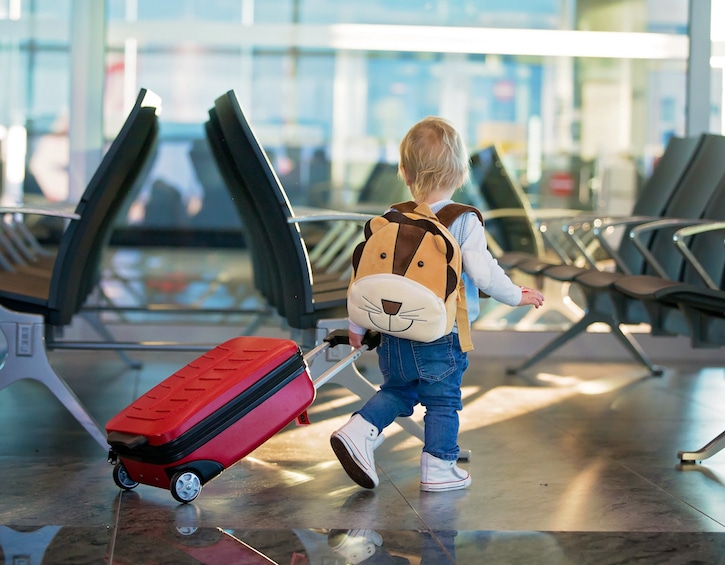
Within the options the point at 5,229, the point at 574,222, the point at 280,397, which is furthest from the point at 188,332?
the point at 280,397

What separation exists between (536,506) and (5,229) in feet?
10.6

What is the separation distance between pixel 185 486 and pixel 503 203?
348 centimetres

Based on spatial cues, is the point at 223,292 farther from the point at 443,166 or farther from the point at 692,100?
the point at 443,166

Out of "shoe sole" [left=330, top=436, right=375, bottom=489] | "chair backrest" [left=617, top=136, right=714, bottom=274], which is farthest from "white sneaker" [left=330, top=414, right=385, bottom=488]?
"chair backrest" [left=617, top=136, right=714, bottom=274]

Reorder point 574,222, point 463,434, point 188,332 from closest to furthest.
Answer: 1. point 463,434
2. point 574,222
3. point 188,332

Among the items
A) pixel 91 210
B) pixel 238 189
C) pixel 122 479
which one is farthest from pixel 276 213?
pixel 122 479

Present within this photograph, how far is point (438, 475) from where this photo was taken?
9.26ft

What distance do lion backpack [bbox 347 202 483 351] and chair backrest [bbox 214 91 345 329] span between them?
0.50 meters

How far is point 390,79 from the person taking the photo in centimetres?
592

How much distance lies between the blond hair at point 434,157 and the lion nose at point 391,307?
0.41 metres

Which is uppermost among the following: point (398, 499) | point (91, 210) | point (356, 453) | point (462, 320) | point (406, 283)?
point (91, 210)

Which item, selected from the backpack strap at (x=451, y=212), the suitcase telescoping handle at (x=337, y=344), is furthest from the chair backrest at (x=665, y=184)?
the suitcase telescoping handle at (x=337, y=344)

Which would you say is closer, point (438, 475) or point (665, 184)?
point (438, 475)

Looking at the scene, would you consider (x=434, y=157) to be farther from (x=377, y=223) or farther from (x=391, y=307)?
(x=391, y=307)
